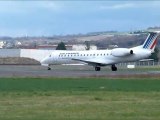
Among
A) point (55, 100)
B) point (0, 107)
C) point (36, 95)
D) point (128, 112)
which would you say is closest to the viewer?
point (128, 112)

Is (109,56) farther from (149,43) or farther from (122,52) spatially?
(149,43)

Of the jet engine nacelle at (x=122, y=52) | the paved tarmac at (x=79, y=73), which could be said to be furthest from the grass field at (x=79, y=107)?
the jet engine nacelle at (x=122, y=52)

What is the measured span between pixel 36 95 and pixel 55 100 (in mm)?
3273

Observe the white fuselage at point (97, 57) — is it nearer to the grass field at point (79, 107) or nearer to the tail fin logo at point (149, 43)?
the tail fin logo at point (149, 43)

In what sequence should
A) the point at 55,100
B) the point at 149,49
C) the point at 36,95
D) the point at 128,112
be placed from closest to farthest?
the point at 128,112 < the point at 55,100 < the point at 36,95 < the point at 149,49

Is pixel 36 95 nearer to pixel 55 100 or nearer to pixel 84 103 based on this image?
pixel 55 100

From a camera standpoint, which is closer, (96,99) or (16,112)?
(16,112)

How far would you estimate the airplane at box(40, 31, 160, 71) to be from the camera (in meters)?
77.4

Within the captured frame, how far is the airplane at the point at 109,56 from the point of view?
77.4m

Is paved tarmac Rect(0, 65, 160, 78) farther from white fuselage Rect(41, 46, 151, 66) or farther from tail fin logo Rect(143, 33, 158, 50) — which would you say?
tail fin logo Rect(143, 33, 158, 50)

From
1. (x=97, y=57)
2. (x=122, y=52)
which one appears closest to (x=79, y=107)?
(x=122, y=52)

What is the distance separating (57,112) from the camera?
21047 mm

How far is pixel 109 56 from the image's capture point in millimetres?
78438

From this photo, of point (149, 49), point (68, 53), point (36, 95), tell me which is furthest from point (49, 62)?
point (36, 95)
